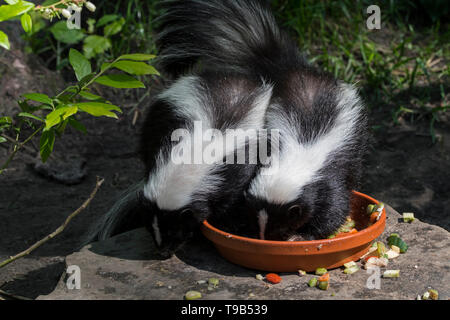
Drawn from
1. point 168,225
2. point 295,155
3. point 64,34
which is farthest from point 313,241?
point 64,34

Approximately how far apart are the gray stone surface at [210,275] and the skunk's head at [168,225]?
8 cm

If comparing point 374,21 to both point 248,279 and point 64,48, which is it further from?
point 248,279

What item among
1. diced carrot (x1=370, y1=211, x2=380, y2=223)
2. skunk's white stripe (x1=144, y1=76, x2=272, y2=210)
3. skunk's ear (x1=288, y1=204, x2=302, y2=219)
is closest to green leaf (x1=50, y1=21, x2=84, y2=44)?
skunk's white stripe (x1=144, y1=76, x2=272, y2=210)

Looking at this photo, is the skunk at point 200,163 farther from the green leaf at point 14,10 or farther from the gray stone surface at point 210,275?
the green leaf at point 14,10

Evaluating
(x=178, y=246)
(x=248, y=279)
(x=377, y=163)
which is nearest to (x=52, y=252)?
(x=178, y=246)

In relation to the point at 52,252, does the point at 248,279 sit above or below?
above

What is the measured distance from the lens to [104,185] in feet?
21.1

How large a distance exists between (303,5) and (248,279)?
5.43 m

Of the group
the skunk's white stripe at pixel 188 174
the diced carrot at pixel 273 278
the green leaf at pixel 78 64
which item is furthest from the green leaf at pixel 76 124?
the diced carrot at pixel 273 278

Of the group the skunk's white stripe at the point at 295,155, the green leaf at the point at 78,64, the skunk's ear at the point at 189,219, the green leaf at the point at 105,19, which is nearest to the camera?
the green leaf at the point at 78,64

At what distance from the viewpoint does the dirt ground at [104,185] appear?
197 inches

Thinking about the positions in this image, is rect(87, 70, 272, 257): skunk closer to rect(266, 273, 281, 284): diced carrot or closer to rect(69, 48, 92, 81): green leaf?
rect(266, 273, 281, 284): diced carrot

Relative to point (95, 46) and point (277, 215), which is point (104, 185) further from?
point (277, 215)

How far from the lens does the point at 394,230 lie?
421 cm
